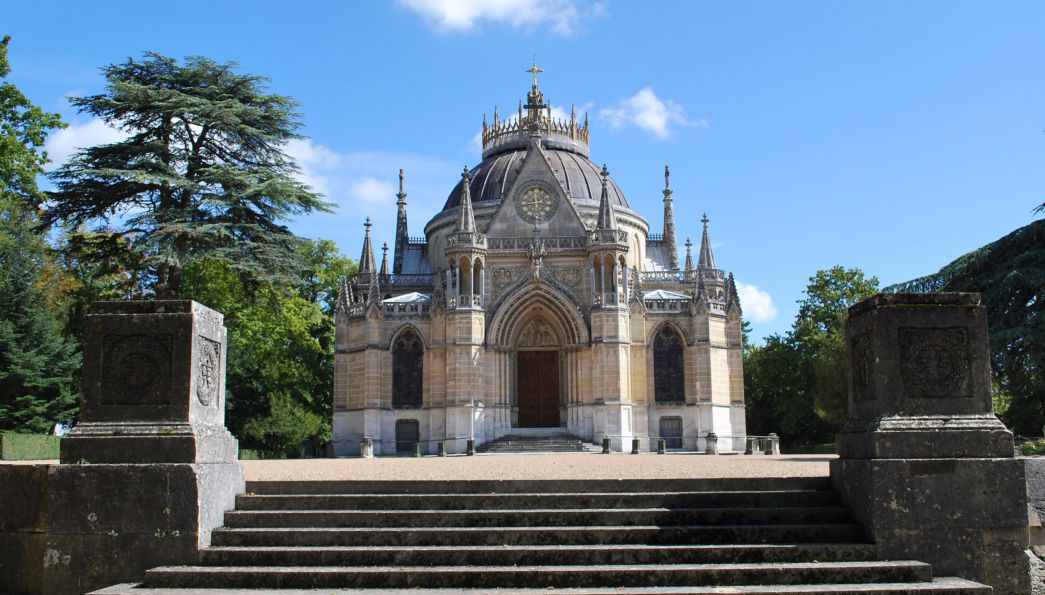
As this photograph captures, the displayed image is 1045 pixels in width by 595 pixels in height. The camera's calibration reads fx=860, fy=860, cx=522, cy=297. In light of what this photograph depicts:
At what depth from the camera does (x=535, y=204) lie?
3903cm

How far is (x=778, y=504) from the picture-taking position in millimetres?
8219

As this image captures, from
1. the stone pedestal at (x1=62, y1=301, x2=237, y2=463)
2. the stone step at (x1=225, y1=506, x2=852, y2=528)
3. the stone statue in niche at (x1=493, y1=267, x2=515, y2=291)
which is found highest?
the stone statue in niche at (x1=493, y1=267, x2=515, y2=291)

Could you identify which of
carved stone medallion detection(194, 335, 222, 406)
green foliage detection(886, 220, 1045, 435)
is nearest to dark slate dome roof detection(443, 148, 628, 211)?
green foliage detection(886, 220, 1045, 435)

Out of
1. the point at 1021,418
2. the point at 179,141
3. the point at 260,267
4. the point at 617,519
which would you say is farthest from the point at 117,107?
the point at 1021,418

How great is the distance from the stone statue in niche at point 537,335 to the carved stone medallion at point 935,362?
3093cm

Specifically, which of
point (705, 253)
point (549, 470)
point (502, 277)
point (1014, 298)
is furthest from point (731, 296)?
point (549, 470)

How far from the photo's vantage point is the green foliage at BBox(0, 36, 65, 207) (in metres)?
20.1

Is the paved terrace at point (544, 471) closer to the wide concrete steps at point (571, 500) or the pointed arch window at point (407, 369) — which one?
the wide concrete steps at point (571, 500)

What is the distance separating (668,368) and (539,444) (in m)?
6.81

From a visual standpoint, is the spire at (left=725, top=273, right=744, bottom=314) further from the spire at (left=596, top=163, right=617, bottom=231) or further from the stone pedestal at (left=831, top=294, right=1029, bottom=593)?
the stone pedestal at (left=831, top=294, right=1029, bottom=593)

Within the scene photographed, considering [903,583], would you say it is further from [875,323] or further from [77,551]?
[77,551]

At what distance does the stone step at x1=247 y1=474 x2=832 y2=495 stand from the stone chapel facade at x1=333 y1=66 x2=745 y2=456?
86.3ft

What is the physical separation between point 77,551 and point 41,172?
1644 centimetres

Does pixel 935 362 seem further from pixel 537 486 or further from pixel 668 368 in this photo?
pixel 668 368
